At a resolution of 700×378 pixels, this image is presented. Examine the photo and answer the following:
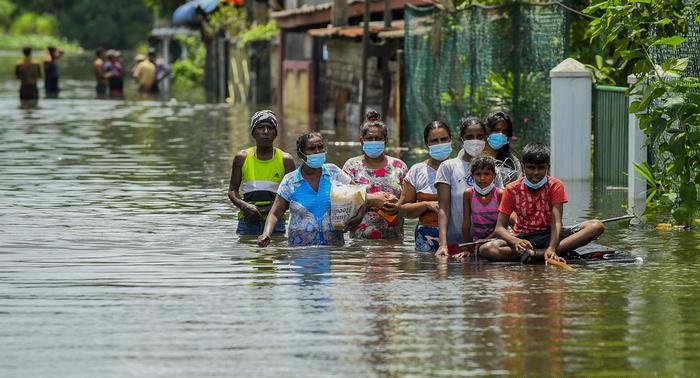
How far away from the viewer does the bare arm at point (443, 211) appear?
12469 mm

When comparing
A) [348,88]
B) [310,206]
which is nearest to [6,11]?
[348,88]

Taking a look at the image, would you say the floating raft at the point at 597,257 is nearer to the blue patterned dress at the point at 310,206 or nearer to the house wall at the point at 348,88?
the blue patterned dress at the point at 310,206

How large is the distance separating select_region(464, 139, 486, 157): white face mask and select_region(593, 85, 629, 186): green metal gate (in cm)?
583

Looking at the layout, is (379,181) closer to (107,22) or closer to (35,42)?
(107,22)

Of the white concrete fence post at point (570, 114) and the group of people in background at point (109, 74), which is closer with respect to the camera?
the white concrete fence post at point (570, 114)

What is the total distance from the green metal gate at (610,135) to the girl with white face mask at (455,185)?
5828 mm

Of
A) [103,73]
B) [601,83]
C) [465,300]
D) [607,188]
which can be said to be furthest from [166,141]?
[103,73]

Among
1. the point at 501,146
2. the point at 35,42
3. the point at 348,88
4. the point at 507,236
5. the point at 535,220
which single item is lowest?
the point at 507,236

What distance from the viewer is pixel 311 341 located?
894 cm

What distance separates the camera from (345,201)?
12.8 metres

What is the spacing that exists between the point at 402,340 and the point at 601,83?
12479mm

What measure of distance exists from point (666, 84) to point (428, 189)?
2.03 metres

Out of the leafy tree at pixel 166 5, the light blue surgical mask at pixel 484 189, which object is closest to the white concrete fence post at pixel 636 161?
the light blue surgical mask at pixel 484 189

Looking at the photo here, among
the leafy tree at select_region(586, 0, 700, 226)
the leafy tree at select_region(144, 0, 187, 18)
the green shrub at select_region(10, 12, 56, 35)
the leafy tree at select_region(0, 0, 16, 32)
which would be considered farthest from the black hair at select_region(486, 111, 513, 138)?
the green shrub at select_region(10, 12, 56, 35)
